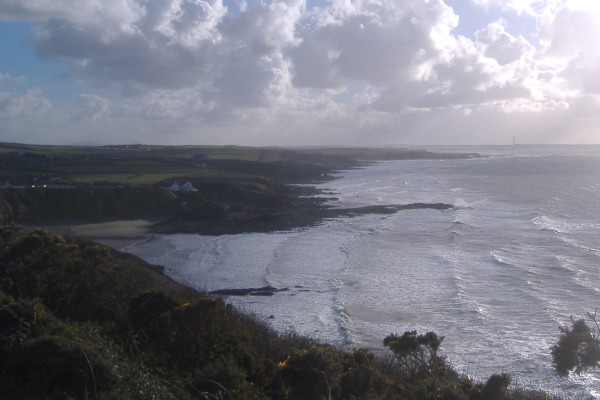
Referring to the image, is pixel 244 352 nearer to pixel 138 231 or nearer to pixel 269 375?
pixel 269 375

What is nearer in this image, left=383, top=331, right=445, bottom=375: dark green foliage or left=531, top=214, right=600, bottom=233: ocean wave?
left=383, top=331, right=445, bottom=375: dark green foliage

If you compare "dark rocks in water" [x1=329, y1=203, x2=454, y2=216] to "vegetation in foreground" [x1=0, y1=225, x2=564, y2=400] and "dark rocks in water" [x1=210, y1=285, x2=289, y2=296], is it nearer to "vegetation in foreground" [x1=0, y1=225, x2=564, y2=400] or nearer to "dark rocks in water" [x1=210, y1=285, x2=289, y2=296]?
"dark rocks in water" [x1=210, y1=285, x2=289, y2=296]

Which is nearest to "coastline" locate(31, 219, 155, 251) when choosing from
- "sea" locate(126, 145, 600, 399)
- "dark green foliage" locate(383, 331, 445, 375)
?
"sea" locate(126, 145, 600, 399)

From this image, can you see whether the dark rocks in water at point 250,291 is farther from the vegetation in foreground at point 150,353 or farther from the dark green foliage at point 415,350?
the dark green foliage at point 415,350

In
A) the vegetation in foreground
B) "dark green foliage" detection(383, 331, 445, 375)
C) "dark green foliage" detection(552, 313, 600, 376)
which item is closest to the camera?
the vegetation in foreground

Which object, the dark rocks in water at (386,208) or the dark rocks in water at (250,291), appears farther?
the dark rocks in water at (386,208)

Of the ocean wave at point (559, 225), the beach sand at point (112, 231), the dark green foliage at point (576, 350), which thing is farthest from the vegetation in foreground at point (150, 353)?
the ocean wave at point (559, 225)

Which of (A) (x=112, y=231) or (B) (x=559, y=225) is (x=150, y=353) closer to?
(A) (x=112, y=231)
